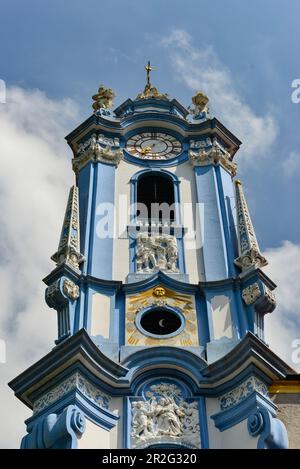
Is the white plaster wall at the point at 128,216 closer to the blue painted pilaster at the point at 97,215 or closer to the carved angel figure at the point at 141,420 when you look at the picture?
the blue painted pilaster at the point at 97,215

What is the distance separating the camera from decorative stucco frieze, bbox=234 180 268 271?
699 inches

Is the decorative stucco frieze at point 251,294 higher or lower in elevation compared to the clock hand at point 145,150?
lower

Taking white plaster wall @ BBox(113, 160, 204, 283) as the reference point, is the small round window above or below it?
below

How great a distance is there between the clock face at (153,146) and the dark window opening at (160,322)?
5382 mm

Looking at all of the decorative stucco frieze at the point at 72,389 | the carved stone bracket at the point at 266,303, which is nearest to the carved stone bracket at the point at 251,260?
the carved stone bracket at the point at 266,303

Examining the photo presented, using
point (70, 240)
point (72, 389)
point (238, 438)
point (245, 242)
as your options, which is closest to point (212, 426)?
point (238, 438)

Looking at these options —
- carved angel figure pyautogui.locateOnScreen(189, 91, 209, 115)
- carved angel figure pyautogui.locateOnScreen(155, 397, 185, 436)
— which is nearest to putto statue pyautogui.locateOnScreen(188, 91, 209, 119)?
carved angel figure pyautogui.locateOnScreen(189, 91, 209, 115)

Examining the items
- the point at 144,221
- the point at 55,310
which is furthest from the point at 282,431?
the point at 144,221

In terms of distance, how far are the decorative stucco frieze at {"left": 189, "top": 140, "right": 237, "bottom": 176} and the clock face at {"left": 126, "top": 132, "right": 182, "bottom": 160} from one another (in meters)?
0.64

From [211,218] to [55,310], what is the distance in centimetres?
441

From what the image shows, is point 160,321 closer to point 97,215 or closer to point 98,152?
point 97,215

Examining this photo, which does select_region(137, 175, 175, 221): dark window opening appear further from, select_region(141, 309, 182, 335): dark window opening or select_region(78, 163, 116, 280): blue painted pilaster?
select_region(141, 309, 182, 335): dark window opening

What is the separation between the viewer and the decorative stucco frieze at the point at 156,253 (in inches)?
721

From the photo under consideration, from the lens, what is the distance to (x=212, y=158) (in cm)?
2120
